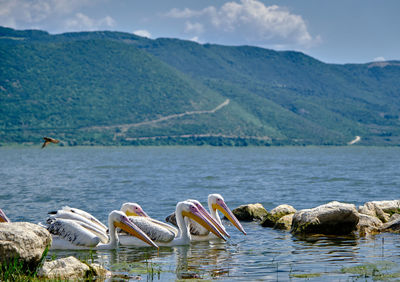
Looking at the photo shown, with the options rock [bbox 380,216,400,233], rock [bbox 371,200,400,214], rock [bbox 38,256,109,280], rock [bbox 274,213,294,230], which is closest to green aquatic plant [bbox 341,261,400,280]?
rock [bbox 38,256,109,280]

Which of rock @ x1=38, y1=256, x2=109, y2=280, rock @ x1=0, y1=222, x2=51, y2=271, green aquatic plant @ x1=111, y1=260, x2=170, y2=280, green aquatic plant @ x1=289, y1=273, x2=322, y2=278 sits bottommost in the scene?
green aquatic plant @ x1=111, y1=260, x2=170, y2=280

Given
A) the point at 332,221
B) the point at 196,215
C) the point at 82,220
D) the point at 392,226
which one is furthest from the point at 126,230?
the point at 392,226

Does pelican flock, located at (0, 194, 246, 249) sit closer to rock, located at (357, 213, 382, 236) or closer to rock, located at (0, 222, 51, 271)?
rock, located at (357, 213, 382, 236)

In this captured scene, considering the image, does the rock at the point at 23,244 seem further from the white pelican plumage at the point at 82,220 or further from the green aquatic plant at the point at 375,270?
the green aquatic plant at the point at 375,270

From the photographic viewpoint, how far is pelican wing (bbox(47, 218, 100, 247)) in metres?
13.4

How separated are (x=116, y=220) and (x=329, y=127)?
15910 centimetres

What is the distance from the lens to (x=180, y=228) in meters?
14.4

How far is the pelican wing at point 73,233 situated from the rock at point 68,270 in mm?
3421

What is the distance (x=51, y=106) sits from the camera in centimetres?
14288

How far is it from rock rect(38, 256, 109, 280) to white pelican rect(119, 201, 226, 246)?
3.97 meters

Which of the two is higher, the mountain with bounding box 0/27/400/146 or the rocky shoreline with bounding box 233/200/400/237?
the mountain with bounding box 0/27/400/146

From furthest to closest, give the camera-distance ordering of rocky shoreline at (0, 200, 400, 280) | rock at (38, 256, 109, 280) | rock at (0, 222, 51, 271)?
rock at (38, 256, 109, 280) → rocky shoreline at (0, 200, 400, 280) → rock at (0, 222, 51, 271)

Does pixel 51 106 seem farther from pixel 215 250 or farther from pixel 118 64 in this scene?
pixel 215 250

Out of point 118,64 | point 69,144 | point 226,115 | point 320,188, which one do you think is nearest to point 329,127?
→ point 226,115
